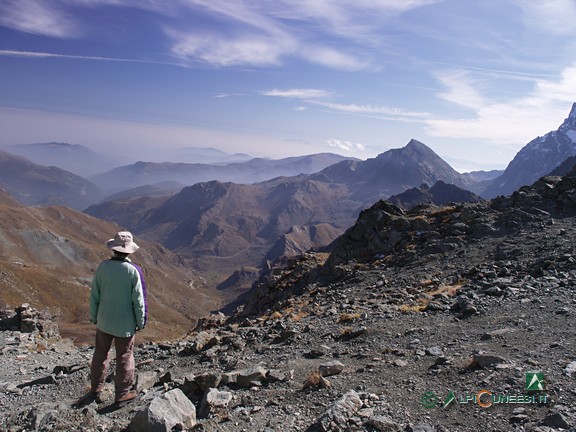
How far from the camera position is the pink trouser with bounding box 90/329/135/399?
881 centimetres

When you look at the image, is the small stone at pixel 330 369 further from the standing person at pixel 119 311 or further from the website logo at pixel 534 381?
the standing person at pixel 119 311

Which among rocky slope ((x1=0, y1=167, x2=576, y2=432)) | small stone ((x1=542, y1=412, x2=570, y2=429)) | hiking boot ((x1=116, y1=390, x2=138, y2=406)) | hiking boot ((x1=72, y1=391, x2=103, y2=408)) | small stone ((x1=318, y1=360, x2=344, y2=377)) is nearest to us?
small stone ((x1=542, y1=412, x2=570, y2=429))

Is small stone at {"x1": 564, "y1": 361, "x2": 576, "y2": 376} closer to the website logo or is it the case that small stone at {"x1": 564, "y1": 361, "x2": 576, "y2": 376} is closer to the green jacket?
the website logo

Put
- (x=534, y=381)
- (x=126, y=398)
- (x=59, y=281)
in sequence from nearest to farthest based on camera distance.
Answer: (x=534, y=381) → (x=126, y=398) → (x=59, y=281)

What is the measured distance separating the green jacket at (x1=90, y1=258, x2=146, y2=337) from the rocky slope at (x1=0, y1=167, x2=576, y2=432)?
1614 mm

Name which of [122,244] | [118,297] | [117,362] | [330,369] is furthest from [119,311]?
[330,369]

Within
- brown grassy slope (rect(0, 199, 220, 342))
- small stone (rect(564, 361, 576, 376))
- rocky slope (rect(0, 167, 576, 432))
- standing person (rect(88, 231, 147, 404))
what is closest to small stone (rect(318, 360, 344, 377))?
rocky slope (rect(0, 167, 576, 432))

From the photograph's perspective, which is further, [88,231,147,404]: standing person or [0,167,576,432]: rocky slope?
[88,231,147,404]: standing person

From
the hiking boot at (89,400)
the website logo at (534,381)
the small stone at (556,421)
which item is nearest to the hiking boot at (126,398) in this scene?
the hiking boot at (89,400)

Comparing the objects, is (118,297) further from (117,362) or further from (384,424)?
(384,424)

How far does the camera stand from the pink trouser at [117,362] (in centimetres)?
881

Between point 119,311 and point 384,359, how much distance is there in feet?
21.1

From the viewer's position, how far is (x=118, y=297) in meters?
8.82

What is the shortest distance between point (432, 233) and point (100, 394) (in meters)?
22.6
